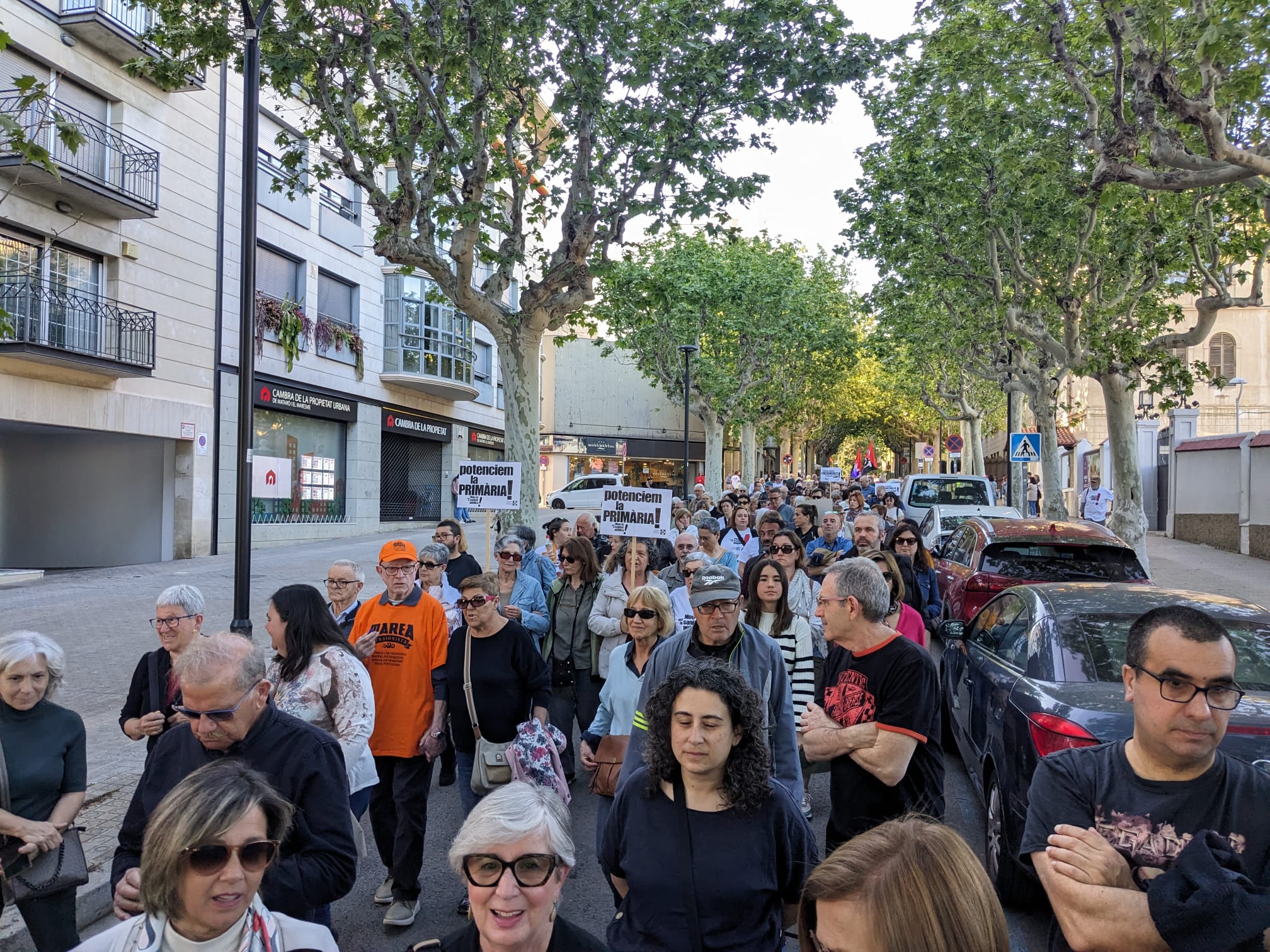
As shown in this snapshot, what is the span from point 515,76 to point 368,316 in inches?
644

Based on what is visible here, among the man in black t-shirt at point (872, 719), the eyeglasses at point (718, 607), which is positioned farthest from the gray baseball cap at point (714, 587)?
the man in black t-shirt at point (872, 719)

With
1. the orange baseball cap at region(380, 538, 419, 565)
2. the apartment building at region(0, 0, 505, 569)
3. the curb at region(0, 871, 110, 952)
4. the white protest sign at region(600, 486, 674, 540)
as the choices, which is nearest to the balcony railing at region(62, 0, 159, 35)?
the apartment building at region(0, 0, 505, 569)

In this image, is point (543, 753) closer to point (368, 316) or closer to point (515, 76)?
point (515, 76)

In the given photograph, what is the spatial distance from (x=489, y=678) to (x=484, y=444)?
33309mm

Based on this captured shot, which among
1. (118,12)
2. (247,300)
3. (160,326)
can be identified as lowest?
(247,300)

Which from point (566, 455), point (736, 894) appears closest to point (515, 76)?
point (736, 894)

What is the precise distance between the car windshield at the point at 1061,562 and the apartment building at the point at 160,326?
13.0 m

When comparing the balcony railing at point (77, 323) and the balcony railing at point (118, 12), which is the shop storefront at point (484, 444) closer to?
the balcony railing at point (77, 323)

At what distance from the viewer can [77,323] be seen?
56.3 ft

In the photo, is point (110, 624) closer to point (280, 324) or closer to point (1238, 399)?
point (280, 324)

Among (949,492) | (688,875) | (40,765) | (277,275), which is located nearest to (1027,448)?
(949,492)

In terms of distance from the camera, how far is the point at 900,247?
17.4 m

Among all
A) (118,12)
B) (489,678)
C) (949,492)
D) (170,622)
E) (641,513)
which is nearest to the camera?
(170,622)

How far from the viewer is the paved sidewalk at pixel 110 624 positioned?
541 cm
